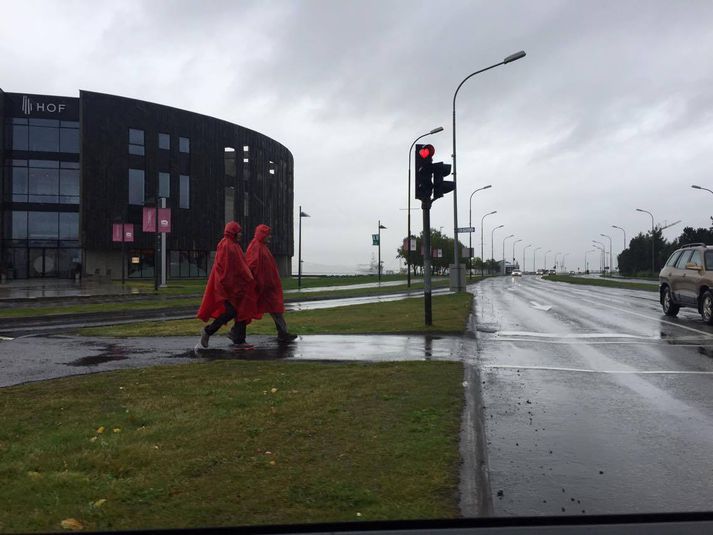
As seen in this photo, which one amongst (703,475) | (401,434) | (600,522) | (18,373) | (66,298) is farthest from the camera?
(66,298)

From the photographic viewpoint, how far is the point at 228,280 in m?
9.15

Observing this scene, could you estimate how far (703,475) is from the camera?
3.93 m

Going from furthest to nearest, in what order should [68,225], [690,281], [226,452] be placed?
[68,225], [690,281], [226,452]

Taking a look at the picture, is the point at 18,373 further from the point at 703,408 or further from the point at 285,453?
the point at 703,408

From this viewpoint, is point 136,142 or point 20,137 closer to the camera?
point 20,137

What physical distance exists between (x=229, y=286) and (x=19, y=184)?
45.5 metres

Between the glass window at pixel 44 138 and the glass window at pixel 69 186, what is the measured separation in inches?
79.9

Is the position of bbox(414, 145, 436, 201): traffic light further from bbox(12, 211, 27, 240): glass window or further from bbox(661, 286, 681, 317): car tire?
bbox(12, 211, 27, 240): glass window

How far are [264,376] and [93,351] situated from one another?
4100 mm

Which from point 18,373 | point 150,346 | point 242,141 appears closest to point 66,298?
point 150,346

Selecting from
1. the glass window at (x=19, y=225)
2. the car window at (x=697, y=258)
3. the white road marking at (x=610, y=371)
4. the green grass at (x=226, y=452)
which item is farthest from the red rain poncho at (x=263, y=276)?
the glass window at (x=19, y=225)

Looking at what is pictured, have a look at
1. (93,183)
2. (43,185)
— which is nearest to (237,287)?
(93,183)

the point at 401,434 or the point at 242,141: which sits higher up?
the point at 242,141

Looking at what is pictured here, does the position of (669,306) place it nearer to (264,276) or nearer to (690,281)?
(690,281)
